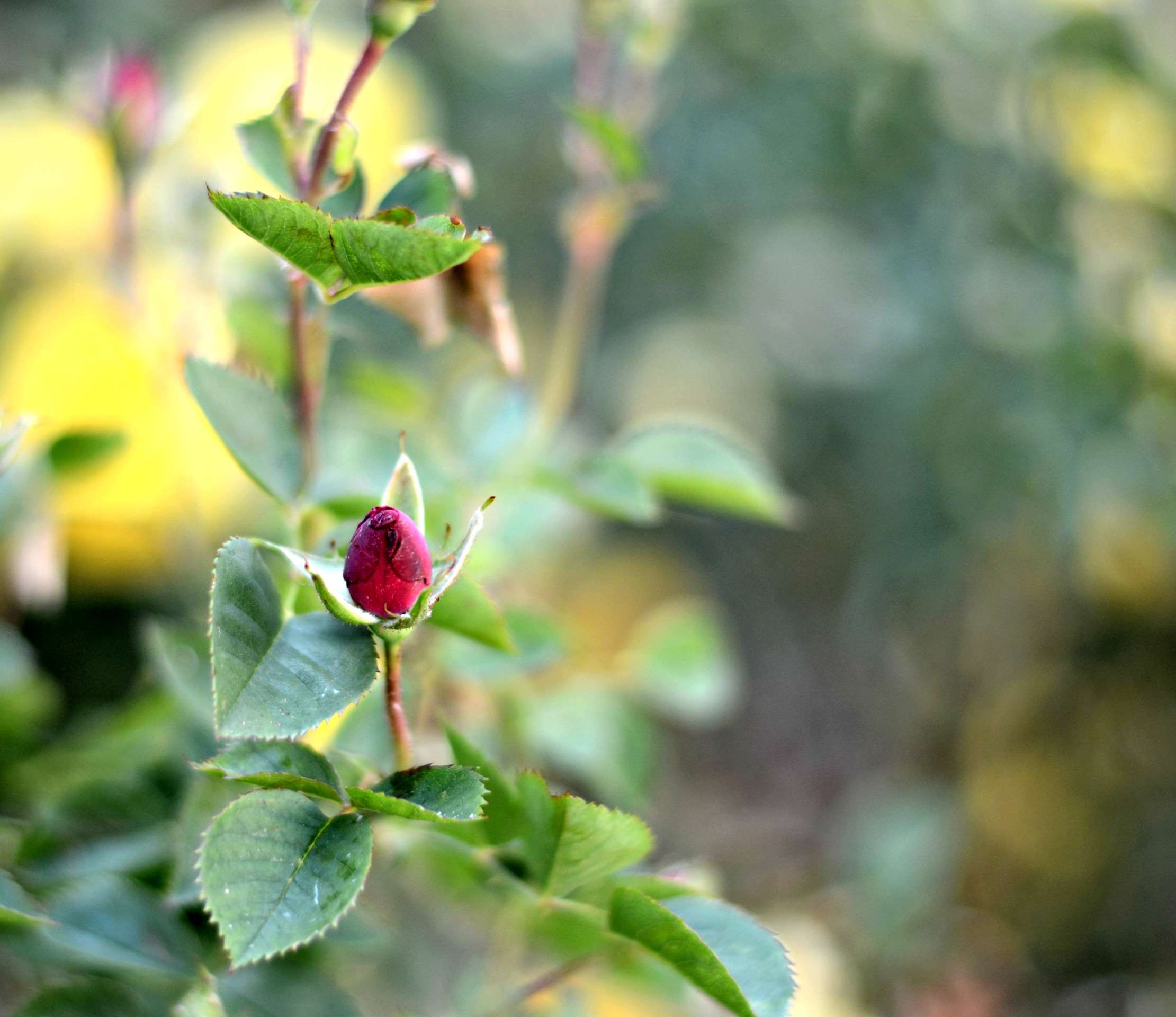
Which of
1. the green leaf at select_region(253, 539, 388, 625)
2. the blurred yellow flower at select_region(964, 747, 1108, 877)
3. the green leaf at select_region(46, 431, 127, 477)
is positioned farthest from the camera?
the blurred yellow flower at select_region(964, 747, 1108, 877)

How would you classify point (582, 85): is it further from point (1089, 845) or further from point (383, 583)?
point (1089, 845)

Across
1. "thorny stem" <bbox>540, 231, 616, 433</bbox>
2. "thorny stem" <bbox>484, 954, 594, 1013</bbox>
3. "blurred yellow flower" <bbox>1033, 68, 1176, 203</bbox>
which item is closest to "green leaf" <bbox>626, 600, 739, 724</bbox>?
"thorny stem" <bbox>540, 231, 616, 433</bbox>

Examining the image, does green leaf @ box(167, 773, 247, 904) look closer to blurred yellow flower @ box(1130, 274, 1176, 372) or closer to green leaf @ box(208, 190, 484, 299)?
green leaf @ box(208, 190, 484, 299)

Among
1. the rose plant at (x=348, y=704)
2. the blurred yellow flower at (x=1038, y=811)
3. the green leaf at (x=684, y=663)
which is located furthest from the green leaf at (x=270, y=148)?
the blurred yellow flower at (x=1038, y=811)

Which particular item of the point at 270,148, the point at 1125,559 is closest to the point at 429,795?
the point at 270,148

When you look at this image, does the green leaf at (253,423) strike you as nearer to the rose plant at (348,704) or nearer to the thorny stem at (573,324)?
the rose plant at (348,704)

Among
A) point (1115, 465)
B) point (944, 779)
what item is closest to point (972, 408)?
point (1115, 465)

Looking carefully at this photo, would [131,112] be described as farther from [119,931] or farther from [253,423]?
[119,931]
